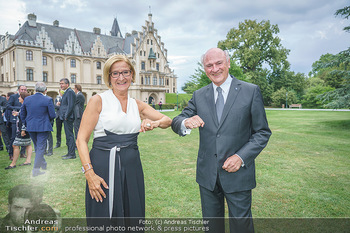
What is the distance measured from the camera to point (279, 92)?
162ft

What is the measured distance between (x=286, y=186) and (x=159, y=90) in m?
50.9

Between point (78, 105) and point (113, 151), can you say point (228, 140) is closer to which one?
point (113, 151)

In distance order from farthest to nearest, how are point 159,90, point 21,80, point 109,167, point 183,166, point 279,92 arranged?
point 159,90
point 279,92
point 21,80
point 183,166
point 109,167

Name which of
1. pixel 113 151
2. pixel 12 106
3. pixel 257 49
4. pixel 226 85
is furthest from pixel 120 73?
pixel 257 49

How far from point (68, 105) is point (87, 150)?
19.7 ft

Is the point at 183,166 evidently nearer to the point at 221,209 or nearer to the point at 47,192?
the point at 47,192

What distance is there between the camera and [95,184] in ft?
7.88

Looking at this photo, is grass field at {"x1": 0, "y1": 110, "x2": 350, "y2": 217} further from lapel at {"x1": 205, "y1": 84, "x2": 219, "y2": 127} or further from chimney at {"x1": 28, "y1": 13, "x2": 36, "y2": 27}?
chimney at {"x1": 28, "y1": 13, "x2": 36, "y2": 27}

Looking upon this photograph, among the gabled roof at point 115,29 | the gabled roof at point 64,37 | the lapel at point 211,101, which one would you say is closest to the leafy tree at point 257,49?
the gabled roof at point 64,37

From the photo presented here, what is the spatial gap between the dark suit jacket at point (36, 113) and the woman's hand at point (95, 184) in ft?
15.4

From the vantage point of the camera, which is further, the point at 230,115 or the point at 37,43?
the point at 37,43

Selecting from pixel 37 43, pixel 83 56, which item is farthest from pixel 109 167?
pixel 83 56

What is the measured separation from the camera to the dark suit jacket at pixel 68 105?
774cm

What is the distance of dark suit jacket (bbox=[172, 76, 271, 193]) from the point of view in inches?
96.0
